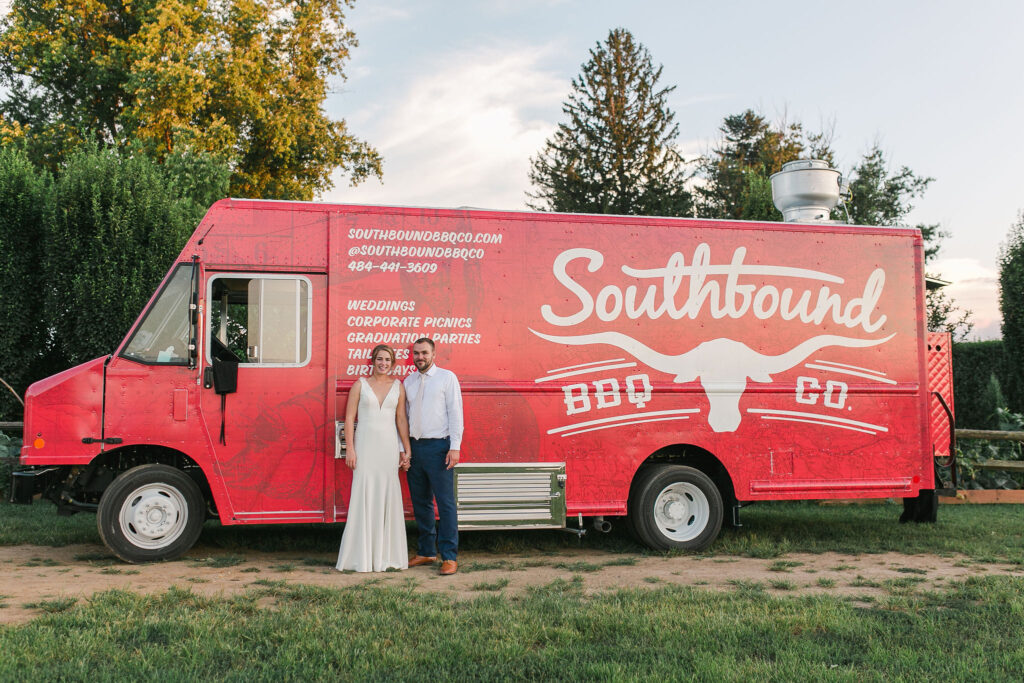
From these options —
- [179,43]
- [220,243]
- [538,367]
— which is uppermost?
[179,43]

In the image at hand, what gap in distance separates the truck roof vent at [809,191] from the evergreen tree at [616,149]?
21866 millimetres

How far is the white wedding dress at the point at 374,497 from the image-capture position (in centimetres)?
691

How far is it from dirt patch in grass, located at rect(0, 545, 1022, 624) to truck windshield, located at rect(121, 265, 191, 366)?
5.78 feet

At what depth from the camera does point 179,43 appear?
1923 cm

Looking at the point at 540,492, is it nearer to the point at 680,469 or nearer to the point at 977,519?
Result: the point at 680,469

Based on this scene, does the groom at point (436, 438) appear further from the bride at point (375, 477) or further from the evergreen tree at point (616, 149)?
the evergreen tree at point (616, 149)

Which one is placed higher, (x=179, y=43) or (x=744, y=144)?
(x=744, y=144)

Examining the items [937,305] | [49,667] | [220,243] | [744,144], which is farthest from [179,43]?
[744,144]

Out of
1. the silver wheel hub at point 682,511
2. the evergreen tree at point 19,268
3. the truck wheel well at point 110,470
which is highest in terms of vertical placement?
the evergreen tree at point 19,268

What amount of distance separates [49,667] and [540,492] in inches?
163

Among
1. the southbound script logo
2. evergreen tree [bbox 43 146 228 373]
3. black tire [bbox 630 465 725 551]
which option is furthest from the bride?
evergreen tree [bbox 43 146 228 373]

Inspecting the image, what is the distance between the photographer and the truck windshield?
7035 mm

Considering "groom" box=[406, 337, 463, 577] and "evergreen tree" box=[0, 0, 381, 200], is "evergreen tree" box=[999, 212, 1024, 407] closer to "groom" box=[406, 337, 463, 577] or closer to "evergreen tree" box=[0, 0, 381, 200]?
"groom" box=[406, 337, 463, 577]

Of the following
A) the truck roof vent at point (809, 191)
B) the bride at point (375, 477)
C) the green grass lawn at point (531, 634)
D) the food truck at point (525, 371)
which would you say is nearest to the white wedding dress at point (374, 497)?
the bride at point (375, 477)
